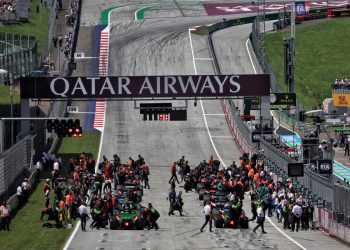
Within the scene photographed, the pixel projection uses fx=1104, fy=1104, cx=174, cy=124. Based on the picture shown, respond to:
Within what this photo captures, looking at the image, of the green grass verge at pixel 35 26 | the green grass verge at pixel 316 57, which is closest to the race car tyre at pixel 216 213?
the green grass verge at pixel 316 57

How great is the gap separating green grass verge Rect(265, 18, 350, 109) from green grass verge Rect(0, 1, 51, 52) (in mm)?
22457

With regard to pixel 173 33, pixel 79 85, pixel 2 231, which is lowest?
pixel 2 231

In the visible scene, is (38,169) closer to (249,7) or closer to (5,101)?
(5,101)

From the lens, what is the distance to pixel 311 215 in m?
46.8

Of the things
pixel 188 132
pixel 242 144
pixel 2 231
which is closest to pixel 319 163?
pixel 2 231

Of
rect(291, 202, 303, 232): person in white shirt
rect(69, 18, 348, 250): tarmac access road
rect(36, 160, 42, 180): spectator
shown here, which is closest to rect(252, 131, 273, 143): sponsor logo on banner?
rect(69, 18, 348, 250): tarmac access road

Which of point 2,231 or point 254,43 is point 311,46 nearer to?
point 254,43

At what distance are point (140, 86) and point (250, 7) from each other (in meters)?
61.5

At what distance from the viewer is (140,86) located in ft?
230

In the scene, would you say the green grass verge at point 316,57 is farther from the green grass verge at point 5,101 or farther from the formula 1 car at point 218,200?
the formula 1 car at point 218,200

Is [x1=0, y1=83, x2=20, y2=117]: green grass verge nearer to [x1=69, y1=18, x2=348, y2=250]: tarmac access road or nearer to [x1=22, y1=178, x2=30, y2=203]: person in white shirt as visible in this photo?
[x1=69, y1=18, x2=348, y2=250]: tarmac access road

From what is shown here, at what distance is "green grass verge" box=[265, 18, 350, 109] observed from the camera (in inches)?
3937

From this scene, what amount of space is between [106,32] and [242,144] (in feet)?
129

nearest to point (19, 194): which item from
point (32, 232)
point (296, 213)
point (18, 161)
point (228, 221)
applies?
point (18, 161)
